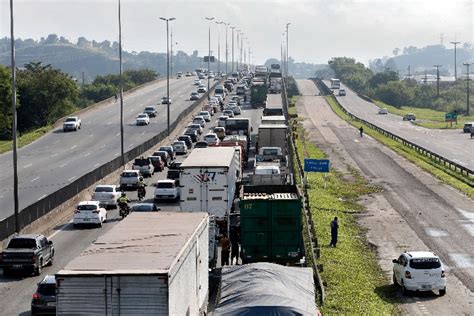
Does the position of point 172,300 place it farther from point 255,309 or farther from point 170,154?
point 170,154

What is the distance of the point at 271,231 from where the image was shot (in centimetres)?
3225

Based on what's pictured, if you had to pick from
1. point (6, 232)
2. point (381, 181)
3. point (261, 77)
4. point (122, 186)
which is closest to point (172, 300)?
point (6, 232)

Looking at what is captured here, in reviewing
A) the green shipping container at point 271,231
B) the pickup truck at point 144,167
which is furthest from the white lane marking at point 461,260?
the pickup truck at point 144,167

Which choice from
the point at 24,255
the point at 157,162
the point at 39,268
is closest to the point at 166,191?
the point at 157,162

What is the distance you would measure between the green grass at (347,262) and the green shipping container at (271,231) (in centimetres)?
160

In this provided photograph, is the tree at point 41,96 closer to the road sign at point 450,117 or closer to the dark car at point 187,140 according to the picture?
the dark car at point 187,140

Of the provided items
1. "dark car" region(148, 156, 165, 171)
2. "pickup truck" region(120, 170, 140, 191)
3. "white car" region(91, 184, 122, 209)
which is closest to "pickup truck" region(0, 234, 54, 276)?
"white car" region(91, 184, 122, 209)

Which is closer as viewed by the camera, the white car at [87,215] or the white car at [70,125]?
the white car at [87,215]

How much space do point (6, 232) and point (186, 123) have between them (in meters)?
71.7

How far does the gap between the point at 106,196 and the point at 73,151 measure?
3375 centimetres

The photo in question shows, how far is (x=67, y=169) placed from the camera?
70000 millimetres

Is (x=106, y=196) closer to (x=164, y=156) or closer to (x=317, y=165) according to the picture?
(x=317, y=165)

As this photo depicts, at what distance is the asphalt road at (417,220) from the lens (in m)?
31.1

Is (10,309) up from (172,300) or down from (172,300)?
down
